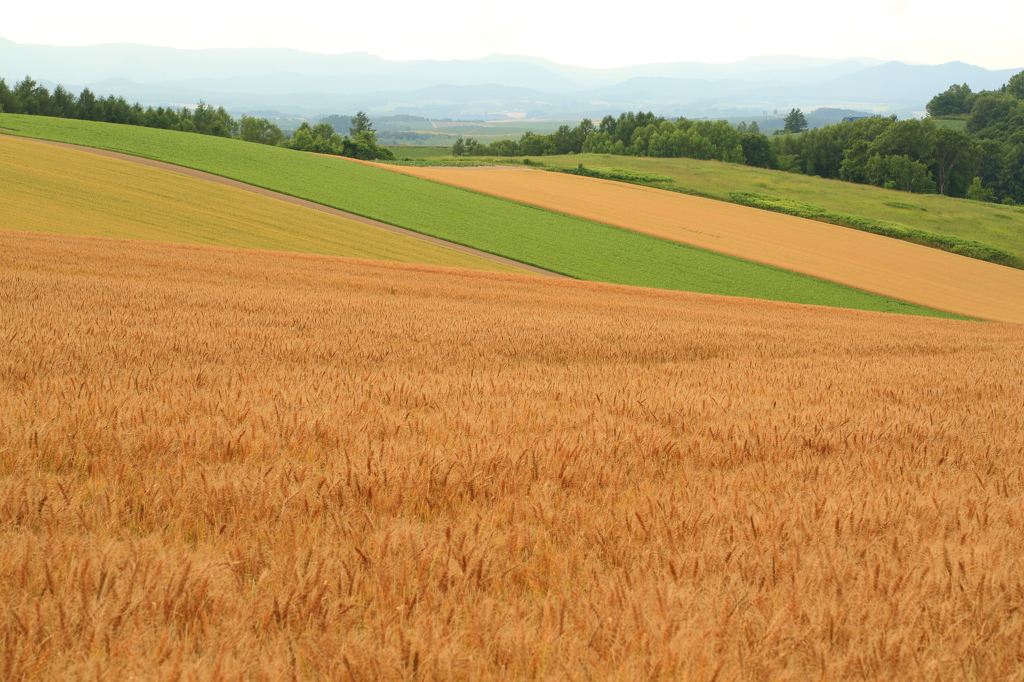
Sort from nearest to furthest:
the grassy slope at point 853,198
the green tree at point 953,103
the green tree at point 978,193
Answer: the grassy slope at point 853,198, the green tree at point 978,193, the green tree at point 953,103

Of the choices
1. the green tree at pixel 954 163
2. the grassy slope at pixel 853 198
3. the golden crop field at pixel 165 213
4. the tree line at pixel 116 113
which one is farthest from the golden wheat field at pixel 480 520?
the green tree at pixel 954 163

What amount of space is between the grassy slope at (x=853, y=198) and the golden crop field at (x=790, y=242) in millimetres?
9262

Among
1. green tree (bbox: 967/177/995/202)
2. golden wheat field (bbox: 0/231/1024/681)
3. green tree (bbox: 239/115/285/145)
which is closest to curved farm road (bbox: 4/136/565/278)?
golden wheat field (bbox: 0/231/1024/681)

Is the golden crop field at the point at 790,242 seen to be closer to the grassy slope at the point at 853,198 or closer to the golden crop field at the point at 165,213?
the grassy slope at the point at 853,198

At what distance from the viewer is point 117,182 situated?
39.0m

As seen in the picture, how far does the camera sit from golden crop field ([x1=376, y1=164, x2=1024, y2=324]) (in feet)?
134

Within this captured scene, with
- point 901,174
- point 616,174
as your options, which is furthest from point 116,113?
point 901,174

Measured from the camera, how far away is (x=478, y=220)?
4584cm

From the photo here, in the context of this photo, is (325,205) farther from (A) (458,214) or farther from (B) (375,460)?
(B) (375,460)

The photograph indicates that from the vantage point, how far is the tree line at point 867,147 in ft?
314

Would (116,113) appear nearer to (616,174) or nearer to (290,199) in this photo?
(290,199)

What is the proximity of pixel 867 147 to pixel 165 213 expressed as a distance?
328 feet

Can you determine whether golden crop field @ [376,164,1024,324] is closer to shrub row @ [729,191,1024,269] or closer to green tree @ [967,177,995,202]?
shrub row @ [729,191,1024,269]

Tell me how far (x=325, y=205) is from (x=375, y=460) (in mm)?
43414
